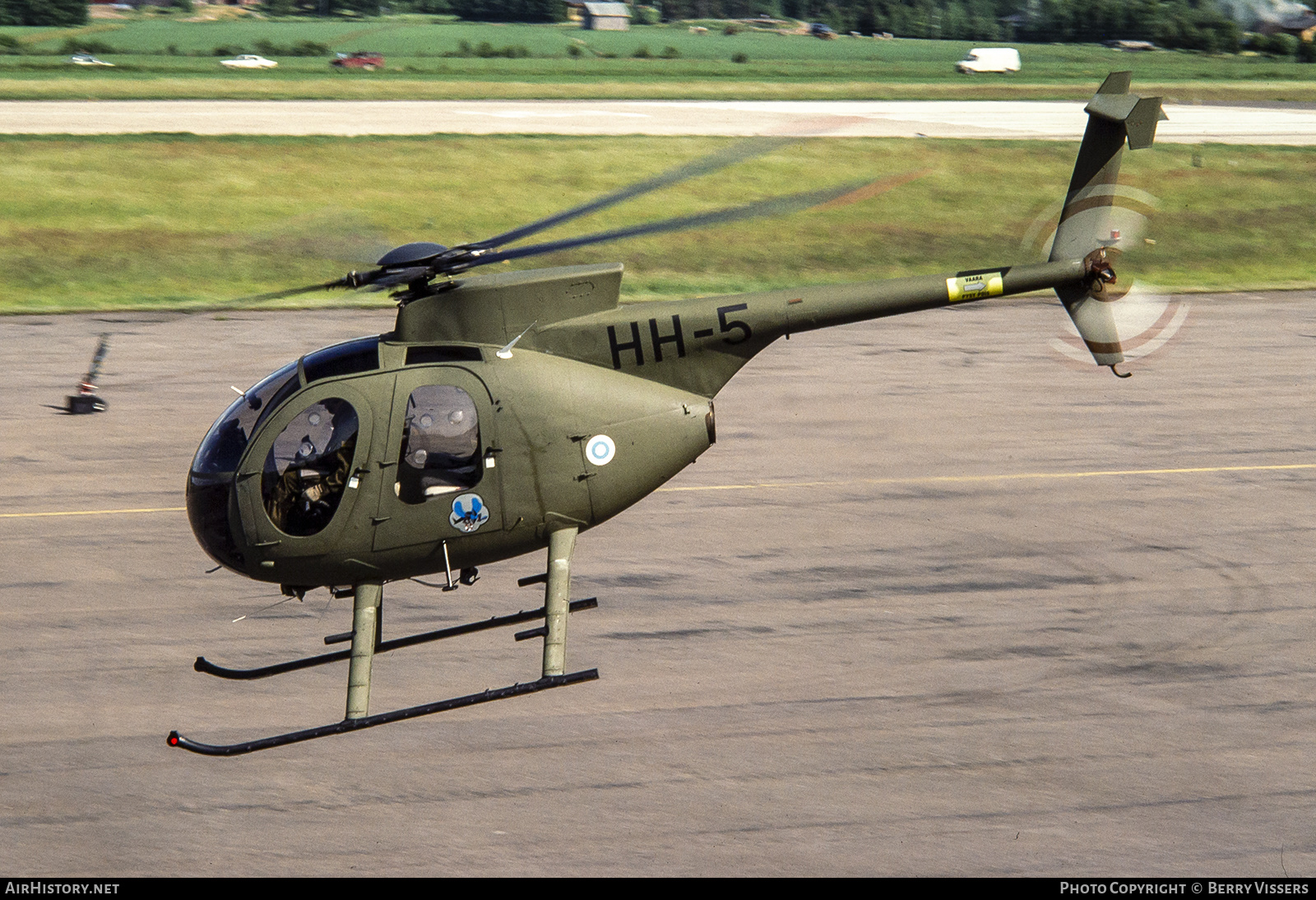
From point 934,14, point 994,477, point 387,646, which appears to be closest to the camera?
point 387,646

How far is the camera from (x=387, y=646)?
37.3 feet

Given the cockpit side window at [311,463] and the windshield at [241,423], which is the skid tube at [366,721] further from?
the windshield at [241,423]

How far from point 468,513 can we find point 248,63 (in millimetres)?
71973

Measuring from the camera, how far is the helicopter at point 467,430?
33.0 feet

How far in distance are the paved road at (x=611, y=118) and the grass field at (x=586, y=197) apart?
3.09m

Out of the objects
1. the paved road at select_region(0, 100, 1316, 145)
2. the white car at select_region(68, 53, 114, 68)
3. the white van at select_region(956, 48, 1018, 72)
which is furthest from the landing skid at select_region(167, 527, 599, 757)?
the white van at select_region(956, 48, 1018, 72)

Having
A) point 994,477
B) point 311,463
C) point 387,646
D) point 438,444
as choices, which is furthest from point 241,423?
point 994,477

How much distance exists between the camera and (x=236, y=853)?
Answer: 29.5ft

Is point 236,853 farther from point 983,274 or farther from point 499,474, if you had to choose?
point 983,274

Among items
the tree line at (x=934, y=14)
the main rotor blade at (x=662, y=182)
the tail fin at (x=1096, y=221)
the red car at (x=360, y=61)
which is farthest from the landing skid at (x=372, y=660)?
the tree line at (x=934, y=14)

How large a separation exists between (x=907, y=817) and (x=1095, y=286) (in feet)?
19.4

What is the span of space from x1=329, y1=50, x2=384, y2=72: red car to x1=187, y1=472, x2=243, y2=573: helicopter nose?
68807 mm

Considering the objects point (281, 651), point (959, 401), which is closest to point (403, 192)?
point (959, 401)

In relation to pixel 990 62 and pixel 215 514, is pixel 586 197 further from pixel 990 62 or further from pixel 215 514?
pixel 990 62
